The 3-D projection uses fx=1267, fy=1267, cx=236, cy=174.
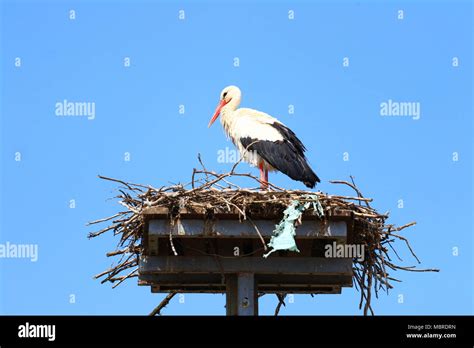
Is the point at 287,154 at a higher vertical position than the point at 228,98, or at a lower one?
lower

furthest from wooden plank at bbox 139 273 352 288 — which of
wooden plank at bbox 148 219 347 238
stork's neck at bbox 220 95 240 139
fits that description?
stork's neck at bbox 220 95 240 139

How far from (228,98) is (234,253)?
4260 millimetres

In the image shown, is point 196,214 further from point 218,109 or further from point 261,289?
point 218,109

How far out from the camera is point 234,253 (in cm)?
1181

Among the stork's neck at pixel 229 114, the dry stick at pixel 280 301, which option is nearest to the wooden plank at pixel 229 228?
the dry stick at pixel 280 301

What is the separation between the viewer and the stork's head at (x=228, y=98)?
616 inches

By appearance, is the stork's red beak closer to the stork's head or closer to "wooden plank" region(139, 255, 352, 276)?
the stork's head

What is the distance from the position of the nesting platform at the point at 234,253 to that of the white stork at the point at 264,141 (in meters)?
1.96

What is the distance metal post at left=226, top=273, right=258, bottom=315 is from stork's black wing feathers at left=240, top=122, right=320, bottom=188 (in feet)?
7.24

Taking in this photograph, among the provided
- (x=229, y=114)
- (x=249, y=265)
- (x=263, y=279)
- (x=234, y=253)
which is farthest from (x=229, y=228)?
(x=229, y=114)

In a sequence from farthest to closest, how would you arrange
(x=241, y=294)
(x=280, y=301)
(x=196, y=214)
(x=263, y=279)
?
1. (x=280, y=301)
2. (x=263, y=279)
3. (x=241, y=294)
4. (x=196, y=214)

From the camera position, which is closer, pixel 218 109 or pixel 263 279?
pixel 263 279
